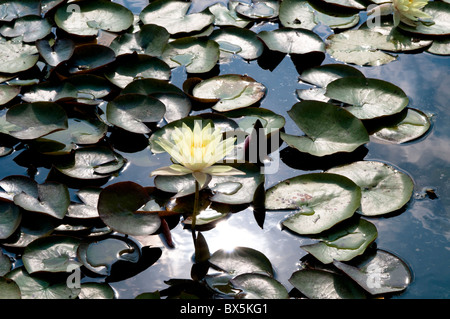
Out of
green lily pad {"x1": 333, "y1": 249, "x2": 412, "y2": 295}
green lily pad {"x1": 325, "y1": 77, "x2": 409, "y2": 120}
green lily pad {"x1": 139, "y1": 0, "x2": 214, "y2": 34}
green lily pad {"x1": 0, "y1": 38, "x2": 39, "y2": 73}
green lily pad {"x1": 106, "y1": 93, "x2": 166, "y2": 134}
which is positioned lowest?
green lily pad {"x1": 333, "y1": 249, "x2": 412, "y2": 295}

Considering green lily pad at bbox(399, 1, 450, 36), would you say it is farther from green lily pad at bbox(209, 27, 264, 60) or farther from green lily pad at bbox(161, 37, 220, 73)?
green lily pad at bbox(161, 37, 220, 73)

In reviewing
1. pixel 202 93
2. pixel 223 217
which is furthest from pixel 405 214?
pixel 202 93

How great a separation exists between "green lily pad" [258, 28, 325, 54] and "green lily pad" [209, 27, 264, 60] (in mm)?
67

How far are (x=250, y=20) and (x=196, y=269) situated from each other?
228cm

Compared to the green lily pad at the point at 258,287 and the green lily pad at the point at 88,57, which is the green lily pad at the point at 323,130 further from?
the green lily pad at the point at 88,57

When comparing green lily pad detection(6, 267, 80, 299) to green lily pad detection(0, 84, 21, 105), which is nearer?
green lily pad detection(6, 267, 80, 299)

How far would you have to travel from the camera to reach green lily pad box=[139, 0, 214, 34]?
3.80 metres

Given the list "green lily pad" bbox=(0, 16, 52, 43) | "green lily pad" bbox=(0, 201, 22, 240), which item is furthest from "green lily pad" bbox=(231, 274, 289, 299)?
"green lily pad" bbox=(0, 16, 52, 43)

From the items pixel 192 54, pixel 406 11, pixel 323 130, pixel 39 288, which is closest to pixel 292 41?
pixel 192 54

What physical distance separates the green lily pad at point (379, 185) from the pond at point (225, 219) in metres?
0.02

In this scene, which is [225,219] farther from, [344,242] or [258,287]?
[344,242]

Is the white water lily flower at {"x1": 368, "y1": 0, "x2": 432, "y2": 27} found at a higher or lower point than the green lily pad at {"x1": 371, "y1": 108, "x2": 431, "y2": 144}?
higher

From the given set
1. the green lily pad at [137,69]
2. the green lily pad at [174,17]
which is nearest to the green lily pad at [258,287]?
the green lily pad at [137,69]

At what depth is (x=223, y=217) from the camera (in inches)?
101
